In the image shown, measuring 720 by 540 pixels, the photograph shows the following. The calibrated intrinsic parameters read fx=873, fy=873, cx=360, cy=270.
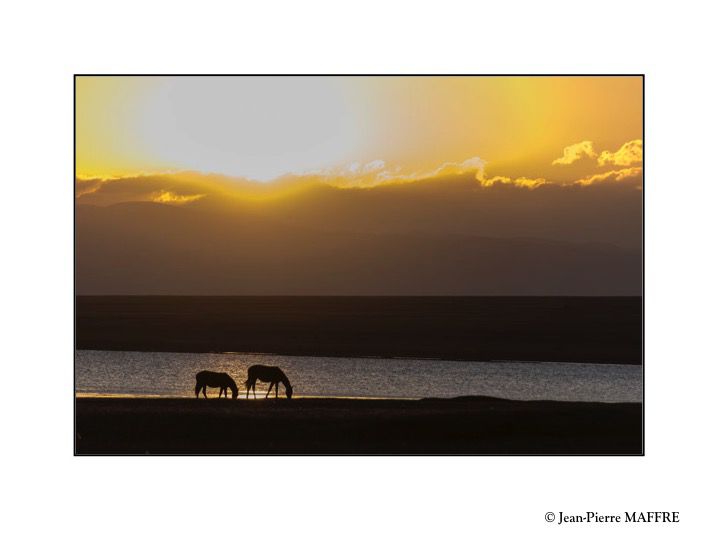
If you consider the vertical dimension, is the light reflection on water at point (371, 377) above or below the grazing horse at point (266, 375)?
below

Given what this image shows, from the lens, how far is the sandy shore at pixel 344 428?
57.3 ft

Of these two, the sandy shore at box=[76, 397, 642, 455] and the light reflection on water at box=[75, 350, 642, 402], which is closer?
the sandy shore at box=[76, 397, 642, 455]

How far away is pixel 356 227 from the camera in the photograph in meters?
27.9

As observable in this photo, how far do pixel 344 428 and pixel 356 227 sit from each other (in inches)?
416

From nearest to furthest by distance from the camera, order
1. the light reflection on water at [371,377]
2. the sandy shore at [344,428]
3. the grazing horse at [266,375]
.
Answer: the sandy shore at [344,428] → the grazing horse at [266,375] → the light reflection on water at [371,377]

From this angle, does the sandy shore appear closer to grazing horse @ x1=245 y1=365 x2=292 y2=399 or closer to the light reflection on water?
grazing horse @ x1=245 y1=365 x2=292 y2=399

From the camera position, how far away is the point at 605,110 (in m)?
20.8

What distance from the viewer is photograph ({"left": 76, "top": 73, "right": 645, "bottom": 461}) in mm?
18344

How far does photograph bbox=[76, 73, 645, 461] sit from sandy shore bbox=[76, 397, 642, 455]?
0.20 ft

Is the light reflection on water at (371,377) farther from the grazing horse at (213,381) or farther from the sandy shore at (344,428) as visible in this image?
the sandy shore at (344,428)

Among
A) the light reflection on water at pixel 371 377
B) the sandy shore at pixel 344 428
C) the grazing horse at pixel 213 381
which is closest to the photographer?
the sandy shore at pixel 344 428

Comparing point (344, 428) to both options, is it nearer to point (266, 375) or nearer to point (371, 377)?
point (266, 375)

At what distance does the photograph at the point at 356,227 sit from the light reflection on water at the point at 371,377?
182 mm

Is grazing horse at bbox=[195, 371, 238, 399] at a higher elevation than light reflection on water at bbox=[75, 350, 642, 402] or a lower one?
higher
